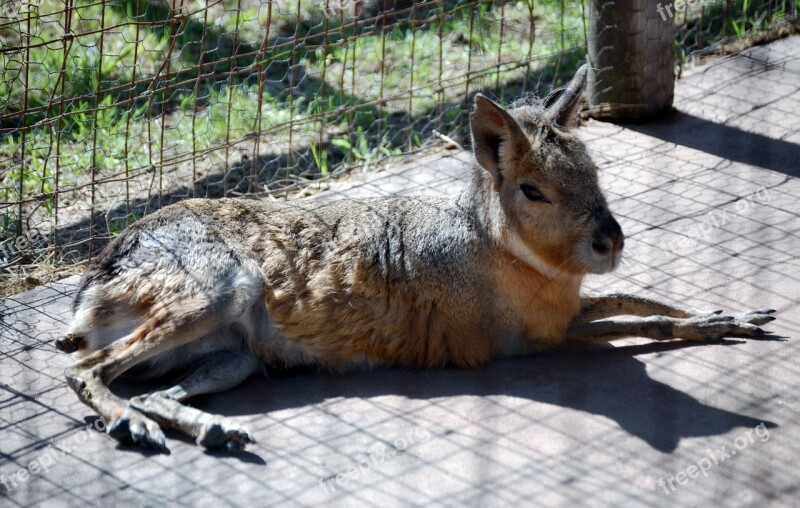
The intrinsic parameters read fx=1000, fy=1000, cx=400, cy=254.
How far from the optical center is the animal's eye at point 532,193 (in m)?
3.94

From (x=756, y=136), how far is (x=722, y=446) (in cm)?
314

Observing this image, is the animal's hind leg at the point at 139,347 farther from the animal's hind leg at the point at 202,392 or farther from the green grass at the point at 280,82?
the green grass at the point at 280,82

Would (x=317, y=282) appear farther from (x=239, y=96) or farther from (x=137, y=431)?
(x=239, y=96)

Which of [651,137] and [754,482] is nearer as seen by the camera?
[754,482]

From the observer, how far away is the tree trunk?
6.14 meters

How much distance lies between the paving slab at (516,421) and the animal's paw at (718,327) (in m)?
0.06

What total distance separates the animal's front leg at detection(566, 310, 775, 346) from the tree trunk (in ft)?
8.13

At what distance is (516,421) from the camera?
362 centimetres

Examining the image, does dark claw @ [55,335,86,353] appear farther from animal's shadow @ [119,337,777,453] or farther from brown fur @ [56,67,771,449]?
animal's shadow @ [119,337,777,453]

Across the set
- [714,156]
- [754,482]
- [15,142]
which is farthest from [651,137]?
[15,142]

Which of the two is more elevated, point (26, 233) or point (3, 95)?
point (3, 95)

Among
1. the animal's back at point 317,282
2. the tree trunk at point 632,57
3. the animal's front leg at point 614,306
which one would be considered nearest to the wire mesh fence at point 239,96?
the tree trunk at point 632,57

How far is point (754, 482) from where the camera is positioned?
315cm

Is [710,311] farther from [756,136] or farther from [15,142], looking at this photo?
[15,142]
